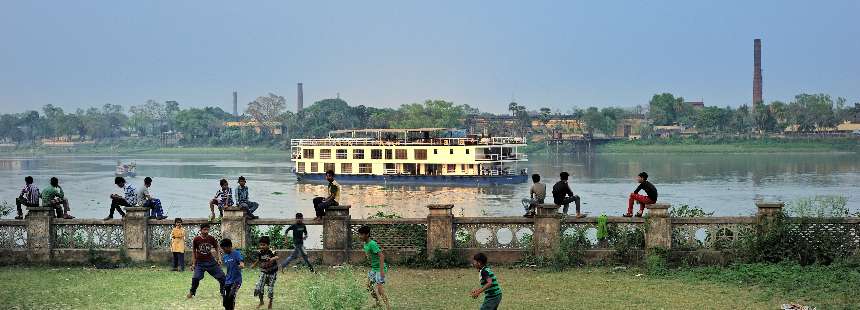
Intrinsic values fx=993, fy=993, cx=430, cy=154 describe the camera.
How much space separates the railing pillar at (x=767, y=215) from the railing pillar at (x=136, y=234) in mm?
11521

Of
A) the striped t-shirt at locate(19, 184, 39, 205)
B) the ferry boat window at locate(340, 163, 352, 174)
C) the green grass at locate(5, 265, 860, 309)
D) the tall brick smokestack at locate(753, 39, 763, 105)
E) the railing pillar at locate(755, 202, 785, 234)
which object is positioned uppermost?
Answer: the tall brick smokestack at locate(753, 39, 763, 105)

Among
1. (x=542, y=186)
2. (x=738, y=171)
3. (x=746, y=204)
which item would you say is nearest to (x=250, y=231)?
(x=542, y=186)

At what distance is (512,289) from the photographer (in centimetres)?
1634

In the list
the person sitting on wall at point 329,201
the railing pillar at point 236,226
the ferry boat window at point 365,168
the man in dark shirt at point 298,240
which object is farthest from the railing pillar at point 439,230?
the ferry boat window at point 365,168

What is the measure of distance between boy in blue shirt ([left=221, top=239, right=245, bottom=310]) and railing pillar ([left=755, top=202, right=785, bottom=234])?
9213 millimetres

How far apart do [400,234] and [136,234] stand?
16.9ft

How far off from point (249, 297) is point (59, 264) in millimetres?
5518

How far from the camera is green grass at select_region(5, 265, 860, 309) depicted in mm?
14984

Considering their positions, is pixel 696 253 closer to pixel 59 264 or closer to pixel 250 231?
pixel 250 231

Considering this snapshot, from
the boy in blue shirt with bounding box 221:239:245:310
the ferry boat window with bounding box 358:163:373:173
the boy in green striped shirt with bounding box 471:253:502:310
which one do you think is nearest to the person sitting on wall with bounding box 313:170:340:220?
the boy in blue shirt with bounding box 221:239:245:310

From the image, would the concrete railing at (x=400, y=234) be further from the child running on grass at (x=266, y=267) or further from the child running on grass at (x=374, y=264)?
the child running on grass at (x=374, y=264)

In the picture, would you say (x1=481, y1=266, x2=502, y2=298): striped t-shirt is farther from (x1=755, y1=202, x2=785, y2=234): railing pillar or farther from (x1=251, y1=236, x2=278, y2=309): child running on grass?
(x1=755, y1=202, x2=785, y2=234): railing pillar

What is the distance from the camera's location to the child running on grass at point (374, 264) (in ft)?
46.7

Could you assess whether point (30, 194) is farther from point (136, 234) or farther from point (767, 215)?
point (767, 215)
